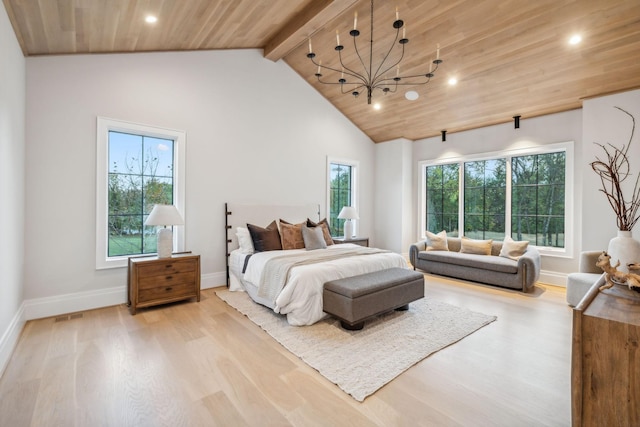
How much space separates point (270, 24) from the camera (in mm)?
4129

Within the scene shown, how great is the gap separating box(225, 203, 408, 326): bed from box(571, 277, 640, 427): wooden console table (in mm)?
2159

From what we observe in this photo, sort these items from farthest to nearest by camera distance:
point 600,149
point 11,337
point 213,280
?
point 213,280 < point 600,149 < point 11,337

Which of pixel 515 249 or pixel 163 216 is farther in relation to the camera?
pixel 515 249

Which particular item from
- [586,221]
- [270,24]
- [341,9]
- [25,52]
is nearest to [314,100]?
[270,24]

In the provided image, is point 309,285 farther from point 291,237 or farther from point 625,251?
point 625,251

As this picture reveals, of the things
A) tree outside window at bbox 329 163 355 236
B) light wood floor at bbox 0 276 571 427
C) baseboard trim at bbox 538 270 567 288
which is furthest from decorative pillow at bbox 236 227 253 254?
baseboard trim at bbox 538 270 567 288

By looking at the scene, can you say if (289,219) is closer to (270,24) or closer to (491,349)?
(270,24)

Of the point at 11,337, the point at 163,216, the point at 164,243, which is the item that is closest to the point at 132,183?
the point at 163,216

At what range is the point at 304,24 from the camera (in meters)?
3.87

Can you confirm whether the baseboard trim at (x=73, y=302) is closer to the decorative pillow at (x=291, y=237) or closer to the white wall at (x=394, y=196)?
the decorative pillow at (x=291, y=237)

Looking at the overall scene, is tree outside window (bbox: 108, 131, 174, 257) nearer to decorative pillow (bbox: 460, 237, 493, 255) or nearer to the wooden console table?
the wooden console table

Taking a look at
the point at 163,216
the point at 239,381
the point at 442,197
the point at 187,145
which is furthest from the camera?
the point at 442,197

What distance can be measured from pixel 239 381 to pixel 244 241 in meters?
2.48

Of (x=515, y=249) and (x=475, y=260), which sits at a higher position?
(x=515, y=249)
